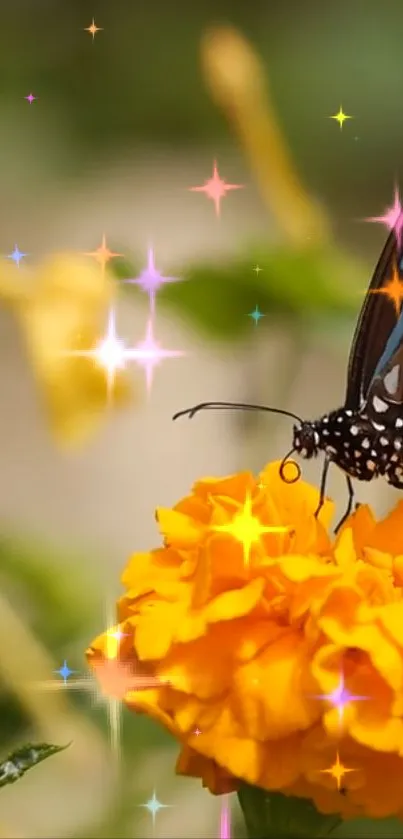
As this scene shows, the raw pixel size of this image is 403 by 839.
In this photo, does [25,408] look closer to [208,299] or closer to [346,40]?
[208,299]

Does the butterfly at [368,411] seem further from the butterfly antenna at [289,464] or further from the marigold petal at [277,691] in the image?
the marigold petal at [277,691]

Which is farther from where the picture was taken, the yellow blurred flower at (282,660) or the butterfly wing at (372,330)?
the butterfly wing at (372,330)

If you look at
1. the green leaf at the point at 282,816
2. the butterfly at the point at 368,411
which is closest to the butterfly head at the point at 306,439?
the butterfly at the point at 368,411

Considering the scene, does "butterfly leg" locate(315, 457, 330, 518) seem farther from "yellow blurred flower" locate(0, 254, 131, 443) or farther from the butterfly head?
"yellow blurred flower" locate(0, 254, 131, 443)

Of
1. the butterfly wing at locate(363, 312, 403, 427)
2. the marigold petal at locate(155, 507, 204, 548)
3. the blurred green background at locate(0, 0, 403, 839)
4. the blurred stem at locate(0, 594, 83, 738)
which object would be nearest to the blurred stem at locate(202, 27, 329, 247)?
the blurred green background at locate(0, 0, 403, 839)

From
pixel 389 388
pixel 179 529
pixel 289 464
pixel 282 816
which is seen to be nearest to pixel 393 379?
pixel 389 388

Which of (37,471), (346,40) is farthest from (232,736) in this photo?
(346,40)

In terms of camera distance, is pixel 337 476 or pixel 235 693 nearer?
pixel 235 693

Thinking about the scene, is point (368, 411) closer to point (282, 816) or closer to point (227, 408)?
point (227, 408)
